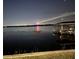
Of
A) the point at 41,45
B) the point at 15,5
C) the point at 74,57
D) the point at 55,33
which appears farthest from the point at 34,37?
the point at 74,57

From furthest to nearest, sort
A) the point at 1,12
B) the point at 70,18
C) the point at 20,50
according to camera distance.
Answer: the point at 70,18 < the point at 20,50 < the point at 1,12

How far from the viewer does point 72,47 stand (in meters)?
2.56

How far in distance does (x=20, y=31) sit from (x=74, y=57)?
0.90 meters

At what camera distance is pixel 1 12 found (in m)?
2.23

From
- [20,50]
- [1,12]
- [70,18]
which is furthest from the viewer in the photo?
[70,18]

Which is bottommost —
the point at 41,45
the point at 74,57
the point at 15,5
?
the point at 74,57

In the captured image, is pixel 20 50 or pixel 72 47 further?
pixel 72 47

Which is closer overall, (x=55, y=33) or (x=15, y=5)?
(x=15, y=5)

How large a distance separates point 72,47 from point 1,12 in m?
1.17

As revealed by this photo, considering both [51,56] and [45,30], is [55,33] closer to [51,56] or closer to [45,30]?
[45,30]

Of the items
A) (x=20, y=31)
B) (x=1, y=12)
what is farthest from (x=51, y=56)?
(x=1, y=12)

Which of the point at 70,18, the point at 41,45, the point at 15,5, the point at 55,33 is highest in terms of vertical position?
the point at 15,5

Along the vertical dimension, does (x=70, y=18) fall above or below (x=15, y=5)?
below

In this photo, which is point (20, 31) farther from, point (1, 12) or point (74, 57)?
point (74, 57)
